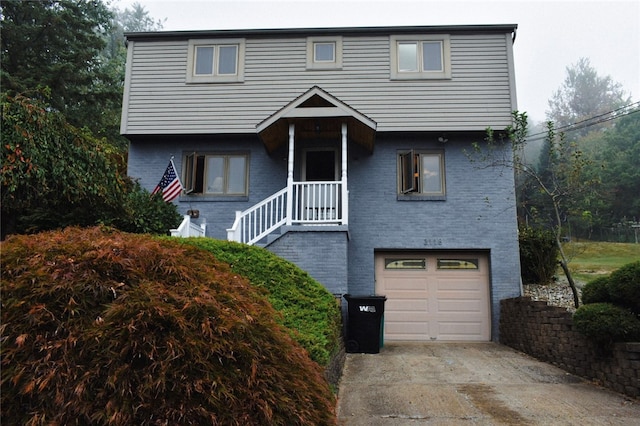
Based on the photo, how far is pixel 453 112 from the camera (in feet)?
34.7

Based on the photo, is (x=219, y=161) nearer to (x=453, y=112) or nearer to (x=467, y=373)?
(x=453, y=112)

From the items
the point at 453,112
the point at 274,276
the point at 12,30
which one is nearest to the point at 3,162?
the point at 274,276

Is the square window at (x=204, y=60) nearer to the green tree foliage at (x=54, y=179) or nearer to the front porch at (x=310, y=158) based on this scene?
the front porch at (x=310, y=158)

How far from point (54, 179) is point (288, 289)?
3.53 metres

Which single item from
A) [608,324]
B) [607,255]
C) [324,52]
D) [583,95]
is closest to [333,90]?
[324,52]

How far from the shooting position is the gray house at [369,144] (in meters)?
10.0

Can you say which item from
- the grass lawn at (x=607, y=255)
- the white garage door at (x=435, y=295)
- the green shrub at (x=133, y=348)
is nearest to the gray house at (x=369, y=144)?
the white garage door at (x=435, y=295)

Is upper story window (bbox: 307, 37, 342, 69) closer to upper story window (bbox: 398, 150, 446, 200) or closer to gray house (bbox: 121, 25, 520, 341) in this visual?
gray house (bbox: 121, 25, 520, 341)

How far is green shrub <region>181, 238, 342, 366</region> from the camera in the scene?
523 centimetres

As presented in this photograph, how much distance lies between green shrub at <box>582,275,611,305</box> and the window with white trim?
23.1 feet

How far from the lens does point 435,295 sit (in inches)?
397

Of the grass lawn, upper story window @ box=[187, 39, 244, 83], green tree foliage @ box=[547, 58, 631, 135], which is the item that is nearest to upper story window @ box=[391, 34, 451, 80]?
upper story window @ box=[187, 39, 244, 83]

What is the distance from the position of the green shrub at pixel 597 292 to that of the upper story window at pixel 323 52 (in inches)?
288

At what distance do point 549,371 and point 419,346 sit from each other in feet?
9.32
